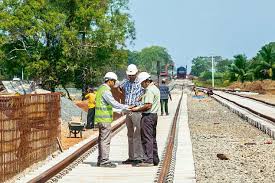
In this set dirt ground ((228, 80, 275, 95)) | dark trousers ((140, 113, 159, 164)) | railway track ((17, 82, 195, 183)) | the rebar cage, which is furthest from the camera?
dirt ground ((228, 80, 275, 95))

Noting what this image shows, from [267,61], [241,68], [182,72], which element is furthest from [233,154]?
[182,72]

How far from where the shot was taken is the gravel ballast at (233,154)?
11.9 metres

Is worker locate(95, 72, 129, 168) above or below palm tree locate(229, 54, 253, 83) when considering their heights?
below

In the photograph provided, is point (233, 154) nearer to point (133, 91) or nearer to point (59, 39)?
point (133, 91)

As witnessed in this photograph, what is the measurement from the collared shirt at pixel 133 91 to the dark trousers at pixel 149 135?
339mm

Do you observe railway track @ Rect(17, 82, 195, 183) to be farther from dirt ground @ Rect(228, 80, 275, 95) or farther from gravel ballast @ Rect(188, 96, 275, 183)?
dirt ground @ Rect(228, 80, 275, 95)

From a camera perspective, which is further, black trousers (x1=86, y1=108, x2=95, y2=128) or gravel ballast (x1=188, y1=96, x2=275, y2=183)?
black trousers (x1=86, y1=108, x2=95, y2=128)

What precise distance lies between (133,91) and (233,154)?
505 centimetres

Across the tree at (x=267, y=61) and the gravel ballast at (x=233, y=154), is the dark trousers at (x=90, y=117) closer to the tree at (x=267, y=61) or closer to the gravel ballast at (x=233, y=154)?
the gravel ballast at (x=233, y=154)

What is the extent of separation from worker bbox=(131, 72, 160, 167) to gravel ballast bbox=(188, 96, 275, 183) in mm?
992

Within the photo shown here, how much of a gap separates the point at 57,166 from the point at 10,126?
1170mm

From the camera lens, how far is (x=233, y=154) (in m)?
16.4

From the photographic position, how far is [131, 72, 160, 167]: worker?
1220 centimetres

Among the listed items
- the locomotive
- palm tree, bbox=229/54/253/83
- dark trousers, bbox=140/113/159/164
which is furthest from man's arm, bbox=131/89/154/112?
the locomotive
